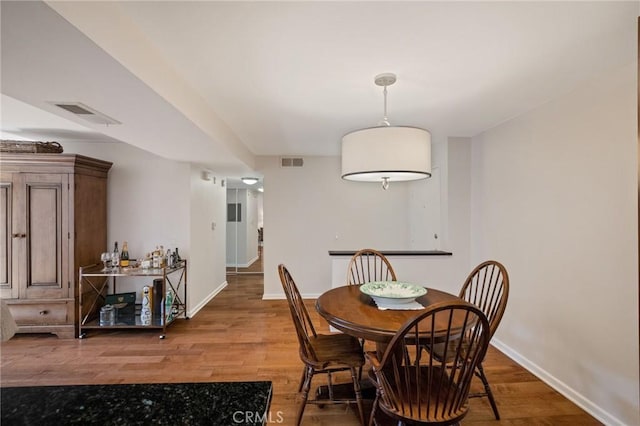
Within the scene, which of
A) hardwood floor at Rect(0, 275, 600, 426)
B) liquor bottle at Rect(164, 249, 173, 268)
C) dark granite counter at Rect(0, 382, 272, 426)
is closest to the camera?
dark granite counter at Rect(0, 382, 272, 426)

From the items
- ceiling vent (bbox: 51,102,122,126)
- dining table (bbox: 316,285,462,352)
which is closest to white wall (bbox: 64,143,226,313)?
ceiling vent (bbox: 51,102,122,126)

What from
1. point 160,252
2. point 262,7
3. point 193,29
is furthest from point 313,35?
point 160,252

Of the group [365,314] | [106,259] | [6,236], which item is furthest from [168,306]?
[365,314]

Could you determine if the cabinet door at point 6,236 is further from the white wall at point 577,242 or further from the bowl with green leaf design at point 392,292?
the white wall at point 577,242

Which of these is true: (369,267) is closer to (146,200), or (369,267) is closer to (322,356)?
(322,356)

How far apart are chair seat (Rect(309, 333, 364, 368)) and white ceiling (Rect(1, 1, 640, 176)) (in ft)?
6.18

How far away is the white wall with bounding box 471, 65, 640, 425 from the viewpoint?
1.91 meters

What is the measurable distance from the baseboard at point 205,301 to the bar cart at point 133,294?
0.11 metres

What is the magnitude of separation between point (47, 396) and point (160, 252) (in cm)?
321

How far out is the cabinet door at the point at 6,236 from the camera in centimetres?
320

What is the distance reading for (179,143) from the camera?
2.93m

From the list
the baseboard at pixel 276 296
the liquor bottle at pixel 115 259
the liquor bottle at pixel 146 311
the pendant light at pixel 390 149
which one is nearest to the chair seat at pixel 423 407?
the pendant light at pixel 390 149

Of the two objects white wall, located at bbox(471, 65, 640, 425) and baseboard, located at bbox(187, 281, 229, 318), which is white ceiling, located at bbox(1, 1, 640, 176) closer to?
white wall, located at bbox(471, 65, 640, 425)

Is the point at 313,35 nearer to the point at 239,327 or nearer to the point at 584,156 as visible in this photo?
the point at 584,156
